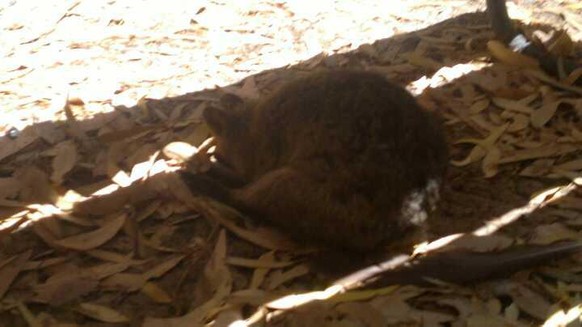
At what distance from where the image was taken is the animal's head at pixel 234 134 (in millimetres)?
4586

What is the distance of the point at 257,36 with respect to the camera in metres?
6.42

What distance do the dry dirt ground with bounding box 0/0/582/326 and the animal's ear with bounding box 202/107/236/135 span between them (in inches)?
A: 17.0

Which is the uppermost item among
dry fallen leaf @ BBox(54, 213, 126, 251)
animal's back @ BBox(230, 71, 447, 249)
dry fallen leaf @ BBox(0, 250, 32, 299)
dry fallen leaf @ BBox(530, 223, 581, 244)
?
animal's back @ BBox(230, 71, 447, 249)

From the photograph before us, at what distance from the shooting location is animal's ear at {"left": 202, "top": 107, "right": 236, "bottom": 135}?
181 inches

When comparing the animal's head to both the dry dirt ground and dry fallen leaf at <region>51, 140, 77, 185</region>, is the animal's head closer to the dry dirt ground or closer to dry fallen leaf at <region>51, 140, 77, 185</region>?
the dry dirt ground

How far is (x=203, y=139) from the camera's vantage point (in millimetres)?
5047

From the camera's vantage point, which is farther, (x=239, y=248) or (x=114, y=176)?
(x=114, y=176)

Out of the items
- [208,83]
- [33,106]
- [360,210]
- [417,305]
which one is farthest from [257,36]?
[417,305]

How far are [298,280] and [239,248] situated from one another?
445 millimetres

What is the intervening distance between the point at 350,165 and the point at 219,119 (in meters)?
1.07

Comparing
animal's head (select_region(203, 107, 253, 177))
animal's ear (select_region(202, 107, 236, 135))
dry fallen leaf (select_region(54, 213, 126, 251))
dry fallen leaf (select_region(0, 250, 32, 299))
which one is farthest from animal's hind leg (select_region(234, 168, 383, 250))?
dry fallen leaf (select_region(0, 250, 32, 299))

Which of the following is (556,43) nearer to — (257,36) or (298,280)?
(257,36)

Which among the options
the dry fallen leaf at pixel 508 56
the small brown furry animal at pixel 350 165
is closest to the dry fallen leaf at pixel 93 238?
the small brown furry animal at pixel 350 165

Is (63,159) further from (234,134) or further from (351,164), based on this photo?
(351,164)
